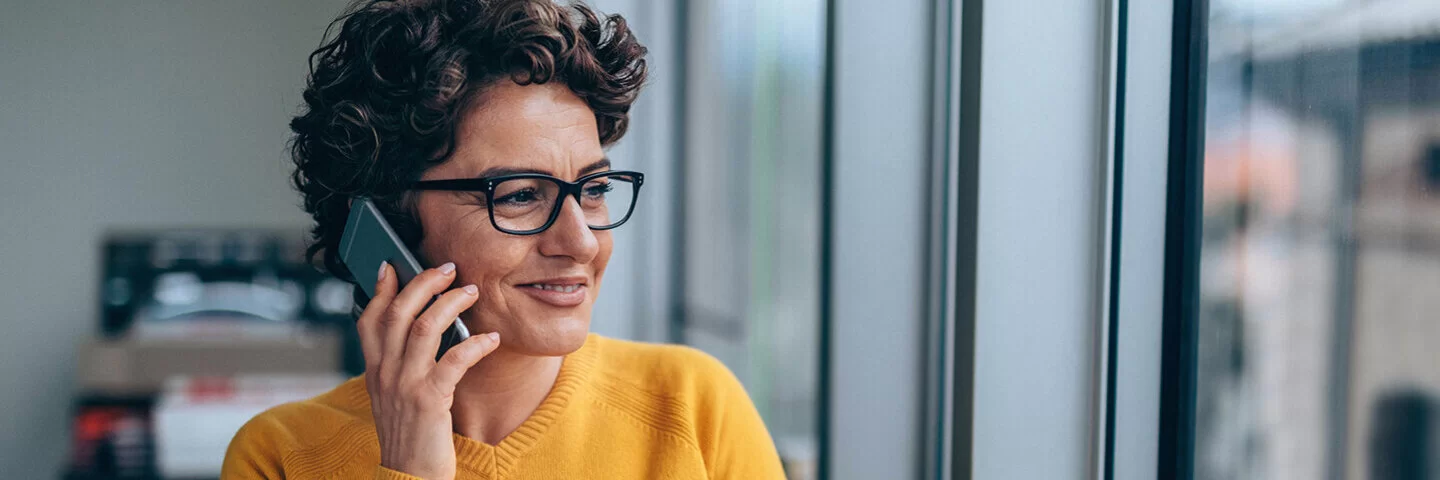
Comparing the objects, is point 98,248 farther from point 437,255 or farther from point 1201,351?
point 1201,351

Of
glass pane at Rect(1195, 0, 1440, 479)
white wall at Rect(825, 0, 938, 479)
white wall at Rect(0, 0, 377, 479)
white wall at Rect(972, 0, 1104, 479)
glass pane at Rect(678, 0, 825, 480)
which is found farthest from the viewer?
white wall at Rect(0, 0, 377, 479)

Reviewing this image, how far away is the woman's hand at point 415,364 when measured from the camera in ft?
2.05

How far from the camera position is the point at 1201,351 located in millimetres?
747

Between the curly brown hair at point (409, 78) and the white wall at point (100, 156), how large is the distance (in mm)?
884

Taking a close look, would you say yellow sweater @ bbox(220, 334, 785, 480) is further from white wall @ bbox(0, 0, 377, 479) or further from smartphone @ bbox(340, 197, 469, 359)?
white wall @ bbox(0, 0, 377, 479)

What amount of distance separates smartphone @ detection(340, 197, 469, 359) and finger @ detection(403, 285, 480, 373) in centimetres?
2

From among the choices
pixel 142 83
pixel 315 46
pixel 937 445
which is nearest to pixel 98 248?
pixel 142 83

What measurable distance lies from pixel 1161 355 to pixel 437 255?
59 centimetres

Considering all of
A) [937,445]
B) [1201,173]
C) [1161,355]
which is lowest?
[937,445]

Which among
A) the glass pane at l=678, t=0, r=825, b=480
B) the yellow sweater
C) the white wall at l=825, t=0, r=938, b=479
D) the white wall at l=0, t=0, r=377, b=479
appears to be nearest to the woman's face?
the yellow sweater

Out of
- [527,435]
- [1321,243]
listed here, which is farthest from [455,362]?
[1321,243]

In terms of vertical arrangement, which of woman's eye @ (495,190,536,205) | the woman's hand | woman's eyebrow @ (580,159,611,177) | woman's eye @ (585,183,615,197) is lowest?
the woman's hand

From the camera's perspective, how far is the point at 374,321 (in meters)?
0.64

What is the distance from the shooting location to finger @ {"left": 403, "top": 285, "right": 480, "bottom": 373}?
2.04ft
